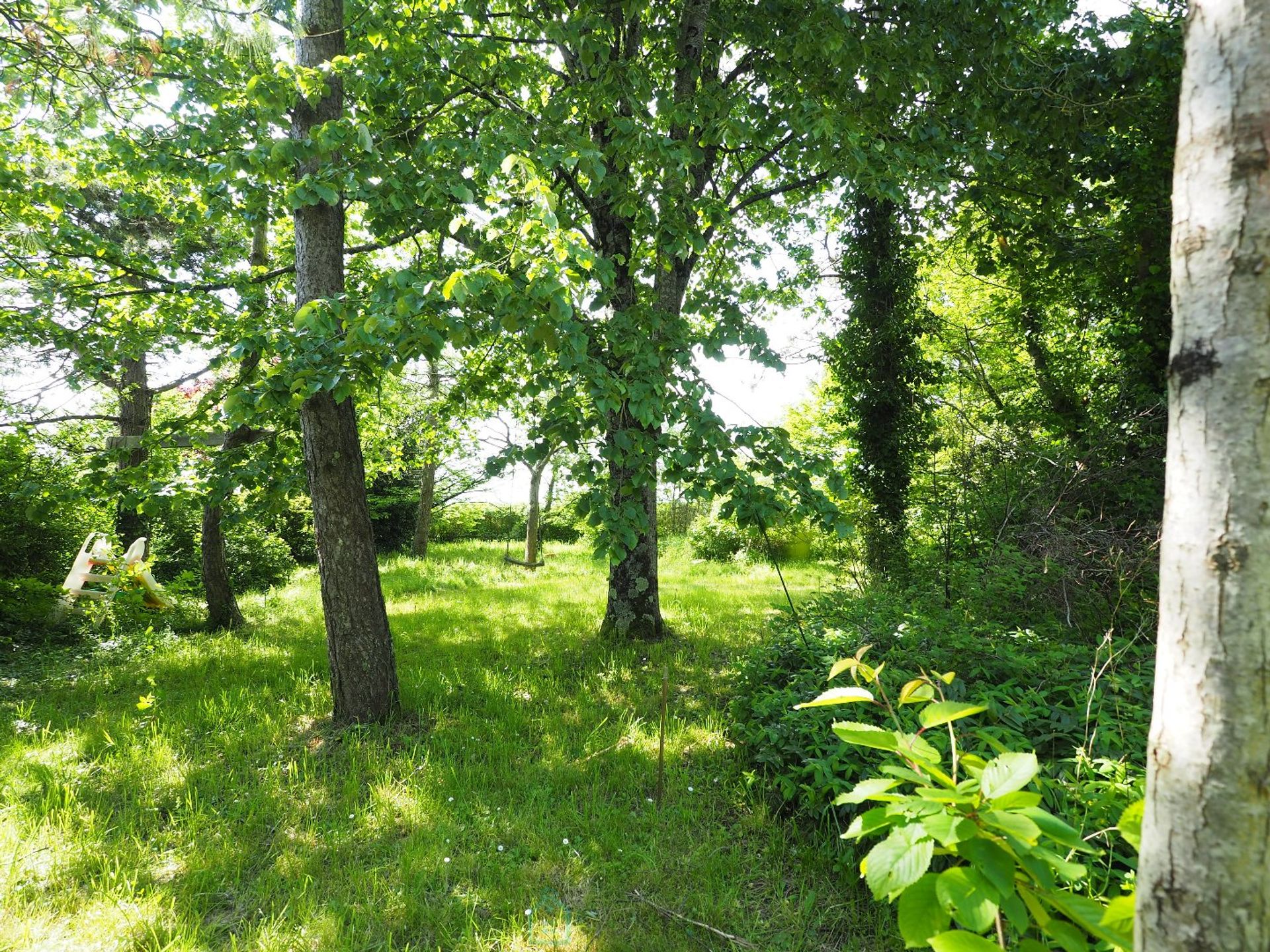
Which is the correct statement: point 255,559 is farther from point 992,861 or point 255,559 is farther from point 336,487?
point 992,861

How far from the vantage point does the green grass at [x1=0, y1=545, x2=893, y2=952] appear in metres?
2.55

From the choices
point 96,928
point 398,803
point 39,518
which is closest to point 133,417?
point 39,518

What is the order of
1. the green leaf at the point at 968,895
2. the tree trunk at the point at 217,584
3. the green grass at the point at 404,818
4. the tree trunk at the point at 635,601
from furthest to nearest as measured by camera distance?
the tree trunk at the point at 217,584 < the tree trunk at the point at 635,601 < the green grass at the point at 404,818 < the green leaf at the point at 968,895

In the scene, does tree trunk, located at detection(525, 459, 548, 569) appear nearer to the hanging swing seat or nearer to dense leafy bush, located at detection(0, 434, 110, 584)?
the hanging swing seat

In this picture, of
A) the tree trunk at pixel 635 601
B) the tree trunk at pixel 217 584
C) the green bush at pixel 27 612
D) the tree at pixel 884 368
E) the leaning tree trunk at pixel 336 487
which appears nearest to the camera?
the leaning tree trunk at pixel 336 487

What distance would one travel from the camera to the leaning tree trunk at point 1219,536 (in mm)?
854

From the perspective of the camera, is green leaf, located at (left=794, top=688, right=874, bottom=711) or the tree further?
the tree

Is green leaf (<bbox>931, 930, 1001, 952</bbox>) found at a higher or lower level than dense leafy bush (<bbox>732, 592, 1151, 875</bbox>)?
→ higher

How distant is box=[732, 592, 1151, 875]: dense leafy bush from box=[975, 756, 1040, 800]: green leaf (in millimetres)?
996

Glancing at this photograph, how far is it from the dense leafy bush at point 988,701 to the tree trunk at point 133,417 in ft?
23.1

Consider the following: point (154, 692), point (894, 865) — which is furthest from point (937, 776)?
point (154, 692)

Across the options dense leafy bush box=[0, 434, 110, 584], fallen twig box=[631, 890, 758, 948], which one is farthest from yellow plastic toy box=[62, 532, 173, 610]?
fallen twig box=[631, 890, 758, 948]

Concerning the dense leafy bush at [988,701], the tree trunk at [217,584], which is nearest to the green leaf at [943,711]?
the dense leafy bush at [988,701]

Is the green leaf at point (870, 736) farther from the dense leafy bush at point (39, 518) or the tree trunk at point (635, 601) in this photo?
the dense leafy bush at point (39, 518)
